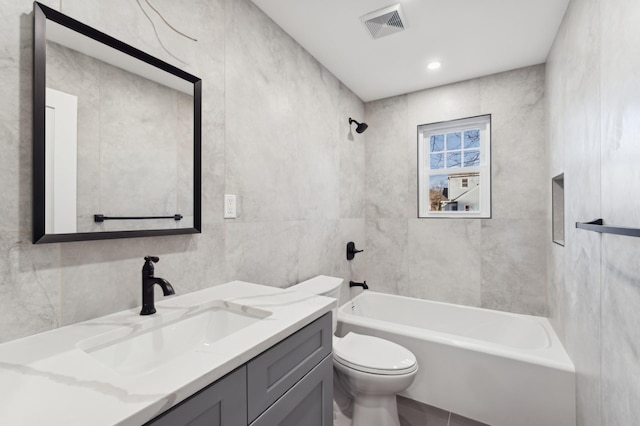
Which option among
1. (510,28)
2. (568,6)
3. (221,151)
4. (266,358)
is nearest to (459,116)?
(510,28)

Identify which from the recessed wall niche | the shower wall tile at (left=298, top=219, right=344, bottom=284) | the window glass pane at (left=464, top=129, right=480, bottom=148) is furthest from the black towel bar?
the window glass pane at (left=464, top=129, right=480, bottom=148)

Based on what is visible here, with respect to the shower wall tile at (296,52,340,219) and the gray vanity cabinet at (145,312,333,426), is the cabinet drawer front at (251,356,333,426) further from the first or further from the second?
the shower wall tile at (296,52,340,219)

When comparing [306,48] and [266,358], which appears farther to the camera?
[306,48]

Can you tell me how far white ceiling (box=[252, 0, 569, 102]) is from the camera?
66.6 inches

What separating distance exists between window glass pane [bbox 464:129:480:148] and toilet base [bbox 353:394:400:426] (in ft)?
7.29

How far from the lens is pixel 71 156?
929mm

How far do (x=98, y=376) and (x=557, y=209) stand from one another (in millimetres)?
2600

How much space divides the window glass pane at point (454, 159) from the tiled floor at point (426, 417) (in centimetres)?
204

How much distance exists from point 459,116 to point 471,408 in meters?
2.32

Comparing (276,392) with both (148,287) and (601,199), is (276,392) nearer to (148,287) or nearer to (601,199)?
(148,287)

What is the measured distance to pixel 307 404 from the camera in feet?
3.40

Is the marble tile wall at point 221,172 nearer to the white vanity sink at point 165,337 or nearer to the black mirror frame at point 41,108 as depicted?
the black mirror frame at point 41,108

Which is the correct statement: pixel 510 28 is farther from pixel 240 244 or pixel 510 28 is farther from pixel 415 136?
pixel 240 244

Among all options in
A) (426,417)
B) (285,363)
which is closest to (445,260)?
(426,417)
